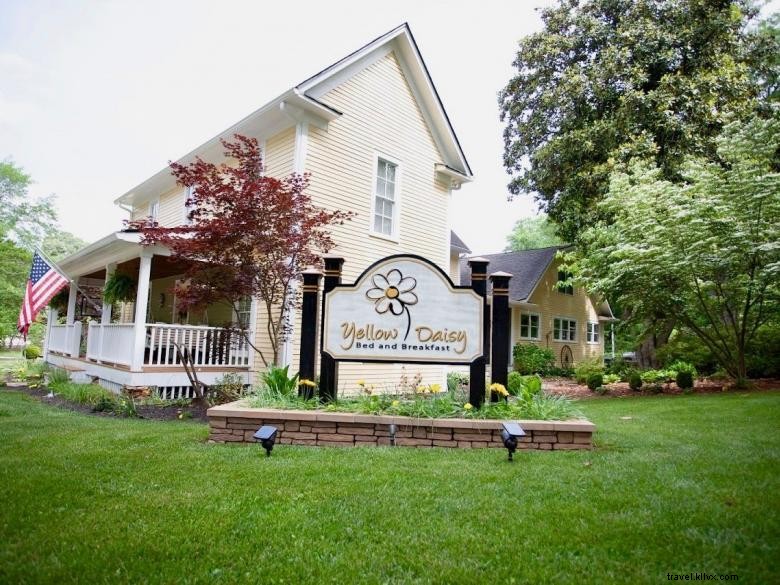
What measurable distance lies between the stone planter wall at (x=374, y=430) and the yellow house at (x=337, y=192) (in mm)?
4118

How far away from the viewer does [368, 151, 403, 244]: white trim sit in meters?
11.6

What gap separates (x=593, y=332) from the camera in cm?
2620

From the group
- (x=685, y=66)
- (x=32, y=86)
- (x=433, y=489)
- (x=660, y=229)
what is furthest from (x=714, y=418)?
(x=32, y=86)

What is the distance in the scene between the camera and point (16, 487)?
3.59 metres

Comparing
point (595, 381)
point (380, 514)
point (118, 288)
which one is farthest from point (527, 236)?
point (380, 514)

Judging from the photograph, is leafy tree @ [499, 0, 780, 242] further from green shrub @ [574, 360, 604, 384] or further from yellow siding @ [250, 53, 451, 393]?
yellow siding @ [250, 53, 451, 393]

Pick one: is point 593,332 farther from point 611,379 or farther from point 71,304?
point 71,304

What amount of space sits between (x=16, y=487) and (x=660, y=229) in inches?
456

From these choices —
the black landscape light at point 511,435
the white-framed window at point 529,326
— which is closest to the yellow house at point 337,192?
the black landscape light at point 511,435

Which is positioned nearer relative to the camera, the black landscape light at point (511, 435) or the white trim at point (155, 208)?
the black landscape light at point (511, 435)

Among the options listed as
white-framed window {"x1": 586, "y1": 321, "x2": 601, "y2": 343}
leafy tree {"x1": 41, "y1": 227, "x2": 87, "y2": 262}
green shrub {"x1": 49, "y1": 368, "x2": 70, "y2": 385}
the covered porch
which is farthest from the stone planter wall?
leafy tree {"x1": 41, "y1": 227, "x2": 87, "y2": 262}

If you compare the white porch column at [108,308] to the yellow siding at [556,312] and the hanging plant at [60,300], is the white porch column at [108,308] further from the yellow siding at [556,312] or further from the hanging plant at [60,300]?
the yellow siding at [556,312]

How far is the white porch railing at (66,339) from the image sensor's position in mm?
13211

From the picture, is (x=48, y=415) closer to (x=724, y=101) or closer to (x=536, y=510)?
(x=536, y=510)
